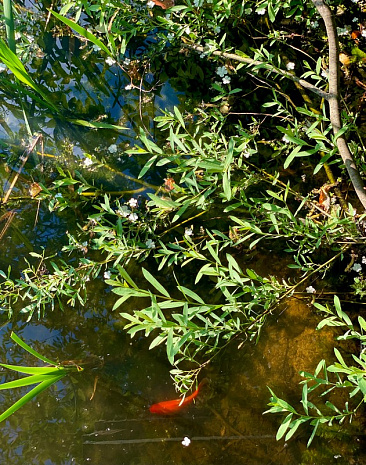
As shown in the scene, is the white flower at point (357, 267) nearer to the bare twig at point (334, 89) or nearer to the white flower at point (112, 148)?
the bare twig at point (334, 89)

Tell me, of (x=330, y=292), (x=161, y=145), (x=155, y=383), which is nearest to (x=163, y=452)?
(x=155, y=383)

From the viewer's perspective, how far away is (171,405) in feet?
9.91

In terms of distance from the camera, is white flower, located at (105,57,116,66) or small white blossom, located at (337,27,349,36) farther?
white flower, located at (105,57,116,66)

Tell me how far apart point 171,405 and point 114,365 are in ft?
1.66

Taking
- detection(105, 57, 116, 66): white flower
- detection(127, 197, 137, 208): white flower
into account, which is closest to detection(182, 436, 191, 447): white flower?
detection(127, 197, 137, 208): white flower

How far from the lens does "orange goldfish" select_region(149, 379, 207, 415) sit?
3008 mm

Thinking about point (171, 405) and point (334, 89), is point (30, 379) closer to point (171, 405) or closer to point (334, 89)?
point (171, 405)

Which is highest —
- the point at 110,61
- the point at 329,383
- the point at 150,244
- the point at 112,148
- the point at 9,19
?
the point at 9,19

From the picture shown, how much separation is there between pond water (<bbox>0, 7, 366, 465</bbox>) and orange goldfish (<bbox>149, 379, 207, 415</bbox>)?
0.15ft

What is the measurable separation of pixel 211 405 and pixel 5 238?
2022 mm

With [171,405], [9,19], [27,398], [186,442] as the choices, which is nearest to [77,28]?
[9,19]

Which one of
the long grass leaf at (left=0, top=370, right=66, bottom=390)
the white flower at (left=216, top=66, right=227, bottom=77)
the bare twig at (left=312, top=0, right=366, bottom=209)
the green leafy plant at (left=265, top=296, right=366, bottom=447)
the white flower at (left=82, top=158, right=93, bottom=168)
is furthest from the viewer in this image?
the white flower at (left=82, top=158, right=93, bottom=168)

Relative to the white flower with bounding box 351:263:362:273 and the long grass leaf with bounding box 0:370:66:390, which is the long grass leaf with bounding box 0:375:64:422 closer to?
the long grass leaf with bounding box 0:370:66:390

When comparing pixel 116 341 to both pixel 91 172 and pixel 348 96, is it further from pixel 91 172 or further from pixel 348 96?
pixel 348 96
